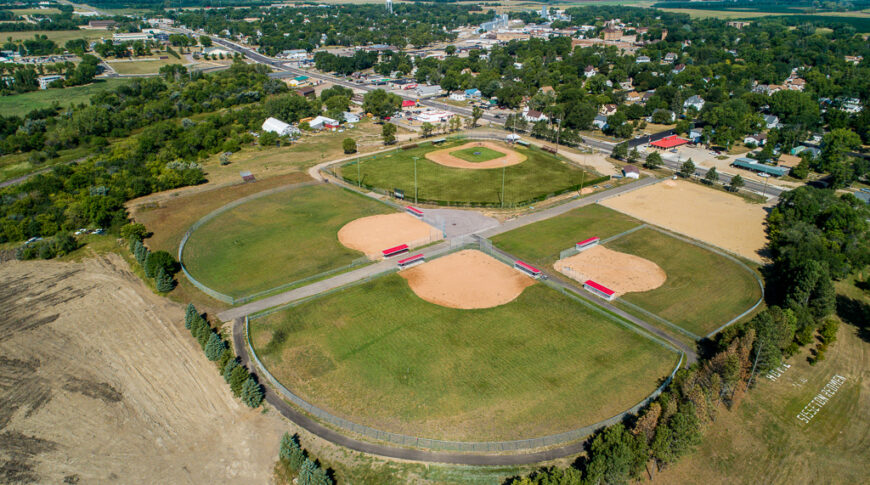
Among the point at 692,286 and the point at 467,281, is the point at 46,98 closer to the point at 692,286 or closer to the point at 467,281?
the point at 467,281

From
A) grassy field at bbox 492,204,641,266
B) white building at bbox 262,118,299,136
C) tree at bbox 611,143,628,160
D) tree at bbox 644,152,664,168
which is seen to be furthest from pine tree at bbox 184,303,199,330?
tree at bbox 611,143,628,160

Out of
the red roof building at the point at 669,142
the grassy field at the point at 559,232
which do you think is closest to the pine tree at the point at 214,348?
the grassy field at the point at 559,232

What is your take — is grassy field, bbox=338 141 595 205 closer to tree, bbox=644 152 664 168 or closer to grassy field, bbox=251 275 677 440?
tree, bbox=644 152 664 168

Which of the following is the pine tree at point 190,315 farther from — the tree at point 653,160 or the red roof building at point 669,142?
the red roof building at point 669,142

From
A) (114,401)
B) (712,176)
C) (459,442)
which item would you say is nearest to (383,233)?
(114,401)

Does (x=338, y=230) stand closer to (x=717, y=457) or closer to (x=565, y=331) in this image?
(x=565, y=331)

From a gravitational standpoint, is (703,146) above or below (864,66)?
below

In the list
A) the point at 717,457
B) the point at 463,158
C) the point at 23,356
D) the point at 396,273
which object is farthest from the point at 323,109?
the point at 717,457
